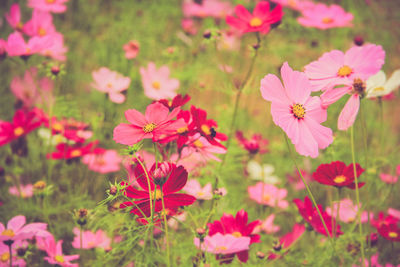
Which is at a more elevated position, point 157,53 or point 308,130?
point 157,53

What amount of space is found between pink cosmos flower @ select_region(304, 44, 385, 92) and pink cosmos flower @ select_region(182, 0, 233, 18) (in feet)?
3.38

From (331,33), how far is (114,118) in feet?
3.92

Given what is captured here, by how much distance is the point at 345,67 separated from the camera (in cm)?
61

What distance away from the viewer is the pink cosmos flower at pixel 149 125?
0.51m

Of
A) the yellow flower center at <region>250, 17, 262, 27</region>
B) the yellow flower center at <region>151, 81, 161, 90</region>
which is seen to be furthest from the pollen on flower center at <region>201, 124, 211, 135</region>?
the yellow flower center at <region>151, 81, 161, 90</region>

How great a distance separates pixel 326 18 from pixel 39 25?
969 millimetres

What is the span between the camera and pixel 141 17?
1.61 meters

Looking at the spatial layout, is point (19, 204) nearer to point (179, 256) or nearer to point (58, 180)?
point (58, 180)

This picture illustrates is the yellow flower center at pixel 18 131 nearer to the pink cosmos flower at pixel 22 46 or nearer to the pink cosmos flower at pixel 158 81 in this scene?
the pink cosmos flower at pixel 22 46

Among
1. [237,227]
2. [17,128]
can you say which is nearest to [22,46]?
[17,128]

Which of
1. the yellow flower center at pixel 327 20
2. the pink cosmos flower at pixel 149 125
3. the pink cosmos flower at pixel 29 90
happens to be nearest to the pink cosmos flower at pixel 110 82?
the pink cosmos flower at pixel 29 90

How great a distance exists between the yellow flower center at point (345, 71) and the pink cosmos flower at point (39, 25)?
950 millimetres

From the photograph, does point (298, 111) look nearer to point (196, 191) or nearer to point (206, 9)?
point (196, 191)

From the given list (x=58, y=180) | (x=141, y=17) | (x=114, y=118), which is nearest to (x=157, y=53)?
(x=141, y=17)
